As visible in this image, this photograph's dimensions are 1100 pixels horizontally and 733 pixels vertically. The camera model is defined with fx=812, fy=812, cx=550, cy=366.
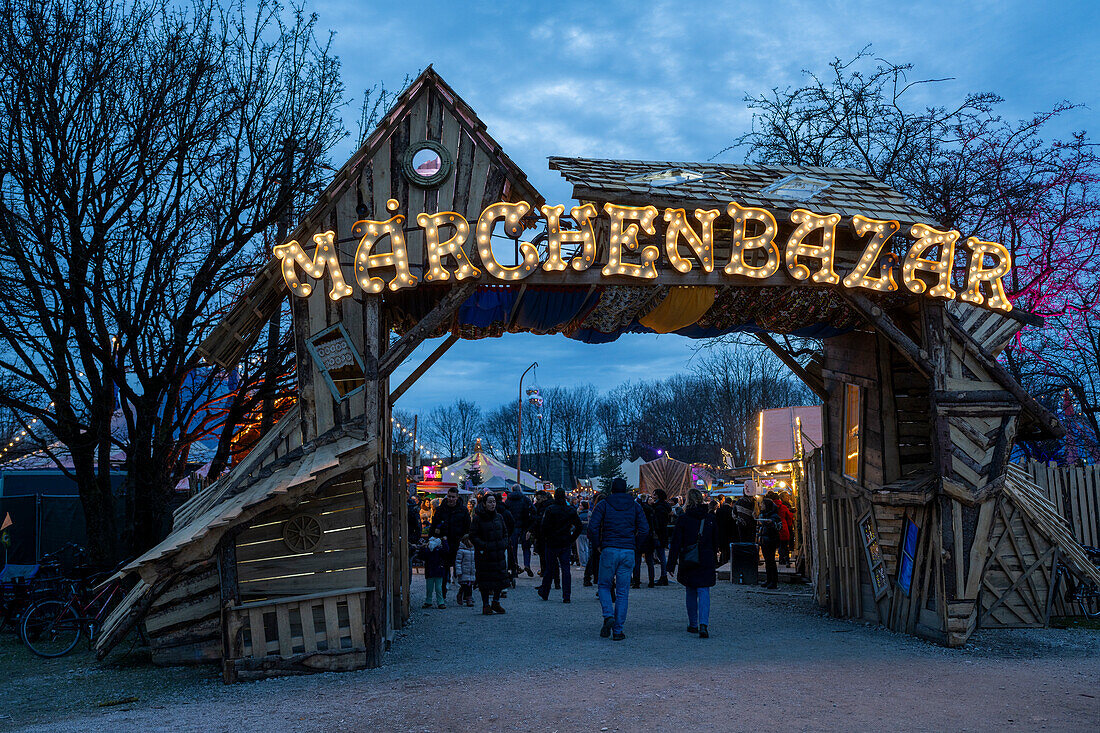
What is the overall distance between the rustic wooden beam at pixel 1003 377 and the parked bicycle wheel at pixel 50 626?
1135 cm

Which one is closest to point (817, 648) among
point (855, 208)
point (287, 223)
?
point (855, 208)

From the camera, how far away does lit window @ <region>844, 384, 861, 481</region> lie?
11.2m

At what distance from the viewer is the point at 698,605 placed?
10.1m

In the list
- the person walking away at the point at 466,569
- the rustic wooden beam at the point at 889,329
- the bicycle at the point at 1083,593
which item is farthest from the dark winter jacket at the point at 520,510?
the bicycle at the point at 1083,593

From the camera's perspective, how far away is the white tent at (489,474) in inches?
1437

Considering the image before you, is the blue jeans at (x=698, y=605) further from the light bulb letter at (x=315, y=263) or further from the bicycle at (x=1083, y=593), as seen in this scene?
the light bulb letter at (x=315, y=263)

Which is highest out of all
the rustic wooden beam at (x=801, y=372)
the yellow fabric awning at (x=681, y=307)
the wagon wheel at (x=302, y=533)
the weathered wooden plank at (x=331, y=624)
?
the yellow fabric awning at (x=681, y=307)

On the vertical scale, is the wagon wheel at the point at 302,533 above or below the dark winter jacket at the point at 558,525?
above

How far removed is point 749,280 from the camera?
9.38 m

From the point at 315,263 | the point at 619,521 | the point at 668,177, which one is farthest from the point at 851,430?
the point at 315,263

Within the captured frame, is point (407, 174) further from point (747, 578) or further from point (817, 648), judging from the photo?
point (747, 578)

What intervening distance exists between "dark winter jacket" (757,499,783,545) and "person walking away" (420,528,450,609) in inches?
245

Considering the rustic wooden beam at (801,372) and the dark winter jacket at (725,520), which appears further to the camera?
the dark winter jacket at (725,520)

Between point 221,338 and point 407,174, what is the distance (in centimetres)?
288
